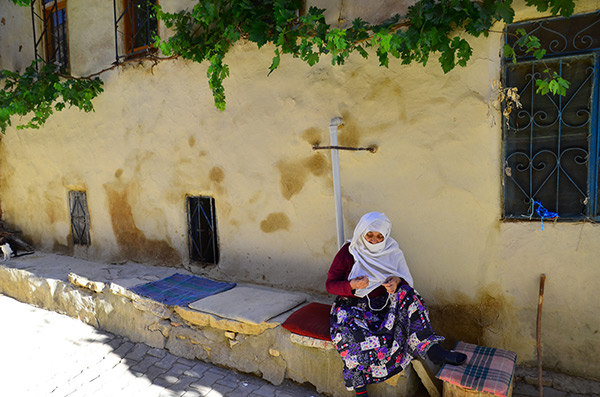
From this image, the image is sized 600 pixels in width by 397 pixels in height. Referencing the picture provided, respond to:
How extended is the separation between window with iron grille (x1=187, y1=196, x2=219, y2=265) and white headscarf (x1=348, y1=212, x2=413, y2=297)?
2.17m

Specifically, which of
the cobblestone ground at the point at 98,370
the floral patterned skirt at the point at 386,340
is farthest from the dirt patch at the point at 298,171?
the cobblestone ground at the point at 98,370

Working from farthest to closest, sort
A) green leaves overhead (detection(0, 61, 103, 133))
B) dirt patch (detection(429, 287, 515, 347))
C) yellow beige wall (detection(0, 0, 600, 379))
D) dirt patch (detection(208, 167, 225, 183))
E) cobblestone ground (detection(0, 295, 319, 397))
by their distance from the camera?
green leaves overhead (detection(0, 61, 103, 133)) → dirt patch (detection(208, 167, 225, 183)) → cobblestone ground (detection(0, 295, 319, 397)) → dirt patch (detection(429, 287, 515, 347)) → yellow beige wall (detection(0, 0, 600, 379))

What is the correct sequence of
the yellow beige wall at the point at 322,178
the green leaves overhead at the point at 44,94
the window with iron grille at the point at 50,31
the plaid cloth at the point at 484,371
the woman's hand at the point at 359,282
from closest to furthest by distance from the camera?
the plaid cloth at the point at 484,371 < the woman's hand at the point at 359,282 < the yellow beige wall at the point at 322,178 < the green leaves overhead at the point at 44,94 < the window with iron grille at the point at 50,31

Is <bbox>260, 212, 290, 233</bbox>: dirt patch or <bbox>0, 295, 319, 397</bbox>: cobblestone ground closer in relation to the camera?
<bbox>0, 295, 319, 397</bbox>: cobblestone ground

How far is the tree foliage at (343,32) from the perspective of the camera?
2.91 metres

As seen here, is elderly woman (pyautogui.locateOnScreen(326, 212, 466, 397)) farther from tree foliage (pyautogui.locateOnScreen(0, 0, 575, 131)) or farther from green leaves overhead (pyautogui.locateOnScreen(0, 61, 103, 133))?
green leaves overhead (pyautogui.locateOnScreen(0, 61, 103, 133))

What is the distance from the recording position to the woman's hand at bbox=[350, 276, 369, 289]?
3008 mm

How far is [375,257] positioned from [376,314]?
15.6 inches

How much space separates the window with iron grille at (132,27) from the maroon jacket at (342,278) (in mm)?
3598

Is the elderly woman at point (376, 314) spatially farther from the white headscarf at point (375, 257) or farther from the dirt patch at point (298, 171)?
the dirt patch at point (298, 171)

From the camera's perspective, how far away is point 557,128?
305cm

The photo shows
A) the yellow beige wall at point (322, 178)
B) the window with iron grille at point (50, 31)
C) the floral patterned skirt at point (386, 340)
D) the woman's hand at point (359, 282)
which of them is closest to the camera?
the floral patterned skirt at point (386, 340)

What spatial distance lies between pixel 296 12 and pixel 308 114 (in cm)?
89

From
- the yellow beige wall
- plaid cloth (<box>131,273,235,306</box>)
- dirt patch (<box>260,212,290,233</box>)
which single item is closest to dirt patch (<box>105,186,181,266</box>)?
the yellow beige wall
